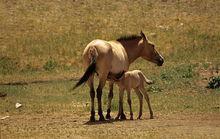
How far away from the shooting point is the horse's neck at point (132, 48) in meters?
21.0

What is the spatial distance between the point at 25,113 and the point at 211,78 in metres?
8.78

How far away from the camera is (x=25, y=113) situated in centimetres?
2153

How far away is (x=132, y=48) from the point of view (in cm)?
2106

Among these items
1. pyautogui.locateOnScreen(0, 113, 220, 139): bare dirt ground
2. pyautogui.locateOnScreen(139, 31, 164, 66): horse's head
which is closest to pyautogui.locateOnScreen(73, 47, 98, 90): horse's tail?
pyautogui.locateOnScreen(0, 113, 220, 139): bare dirt ground

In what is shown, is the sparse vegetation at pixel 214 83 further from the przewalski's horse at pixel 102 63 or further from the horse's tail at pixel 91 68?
the horse's tail at pixel 91 68

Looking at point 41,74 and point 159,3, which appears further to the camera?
point 159,3

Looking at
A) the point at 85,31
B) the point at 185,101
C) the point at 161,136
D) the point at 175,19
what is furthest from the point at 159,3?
the point at 161,136

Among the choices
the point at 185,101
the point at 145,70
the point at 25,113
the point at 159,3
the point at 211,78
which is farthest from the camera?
the point at 159,3

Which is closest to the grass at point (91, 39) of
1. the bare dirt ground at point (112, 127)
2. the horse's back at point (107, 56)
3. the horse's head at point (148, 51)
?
the horse's head at point (148, 51)

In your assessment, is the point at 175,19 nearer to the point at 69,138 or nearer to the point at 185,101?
the point at 185,101

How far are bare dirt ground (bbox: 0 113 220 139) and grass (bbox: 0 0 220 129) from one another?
262 cm

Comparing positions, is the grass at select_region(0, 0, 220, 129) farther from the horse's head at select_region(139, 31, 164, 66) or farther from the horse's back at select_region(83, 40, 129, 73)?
the horse's back at select_region(83, 40, 129, 73)

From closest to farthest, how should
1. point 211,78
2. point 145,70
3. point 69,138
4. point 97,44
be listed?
point 69,138
point 97,44
point 211,78
point 145,70

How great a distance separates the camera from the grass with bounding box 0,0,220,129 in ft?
82.2
